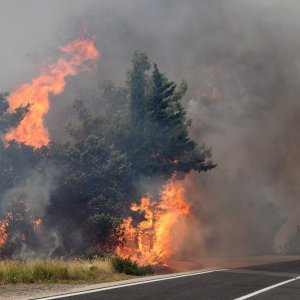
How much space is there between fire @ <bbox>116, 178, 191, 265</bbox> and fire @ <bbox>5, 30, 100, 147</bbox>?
9905 millimetres

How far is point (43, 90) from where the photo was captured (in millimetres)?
37906

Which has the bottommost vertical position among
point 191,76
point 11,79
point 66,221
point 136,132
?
point 66,221

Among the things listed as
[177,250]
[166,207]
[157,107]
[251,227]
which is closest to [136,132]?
[157,107]

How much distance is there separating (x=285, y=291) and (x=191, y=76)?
54.4 meters

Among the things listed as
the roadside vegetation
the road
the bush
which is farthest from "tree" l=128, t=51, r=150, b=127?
the road

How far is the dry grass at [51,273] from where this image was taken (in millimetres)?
13758

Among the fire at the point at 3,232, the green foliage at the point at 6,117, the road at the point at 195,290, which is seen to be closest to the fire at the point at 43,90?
the green foliage at the point at 6,117

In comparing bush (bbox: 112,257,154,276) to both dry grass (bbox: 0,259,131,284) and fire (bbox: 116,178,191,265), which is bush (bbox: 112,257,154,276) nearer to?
dry grass (bbox: 0,259,131,284)

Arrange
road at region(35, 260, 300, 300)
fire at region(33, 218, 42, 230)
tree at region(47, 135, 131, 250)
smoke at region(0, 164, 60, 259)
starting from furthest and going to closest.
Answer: fire at region(33, 218, 42, 230) → tree at region(47, 135, 131, 250) → smoke at region(0, 164, 60, 259) → road at region(35, 260, 300, 300)

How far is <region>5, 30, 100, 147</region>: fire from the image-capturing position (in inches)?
1321

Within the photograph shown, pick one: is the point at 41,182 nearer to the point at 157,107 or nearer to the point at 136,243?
the point at 157,107

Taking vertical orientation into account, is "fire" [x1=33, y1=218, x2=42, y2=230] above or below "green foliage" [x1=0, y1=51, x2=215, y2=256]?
below

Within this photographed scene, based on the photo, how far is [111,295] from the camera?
1052cm

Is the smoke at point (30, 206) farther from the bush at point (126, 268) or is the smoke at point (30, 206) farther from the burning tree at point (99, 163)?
the bush at point (126, 268)
